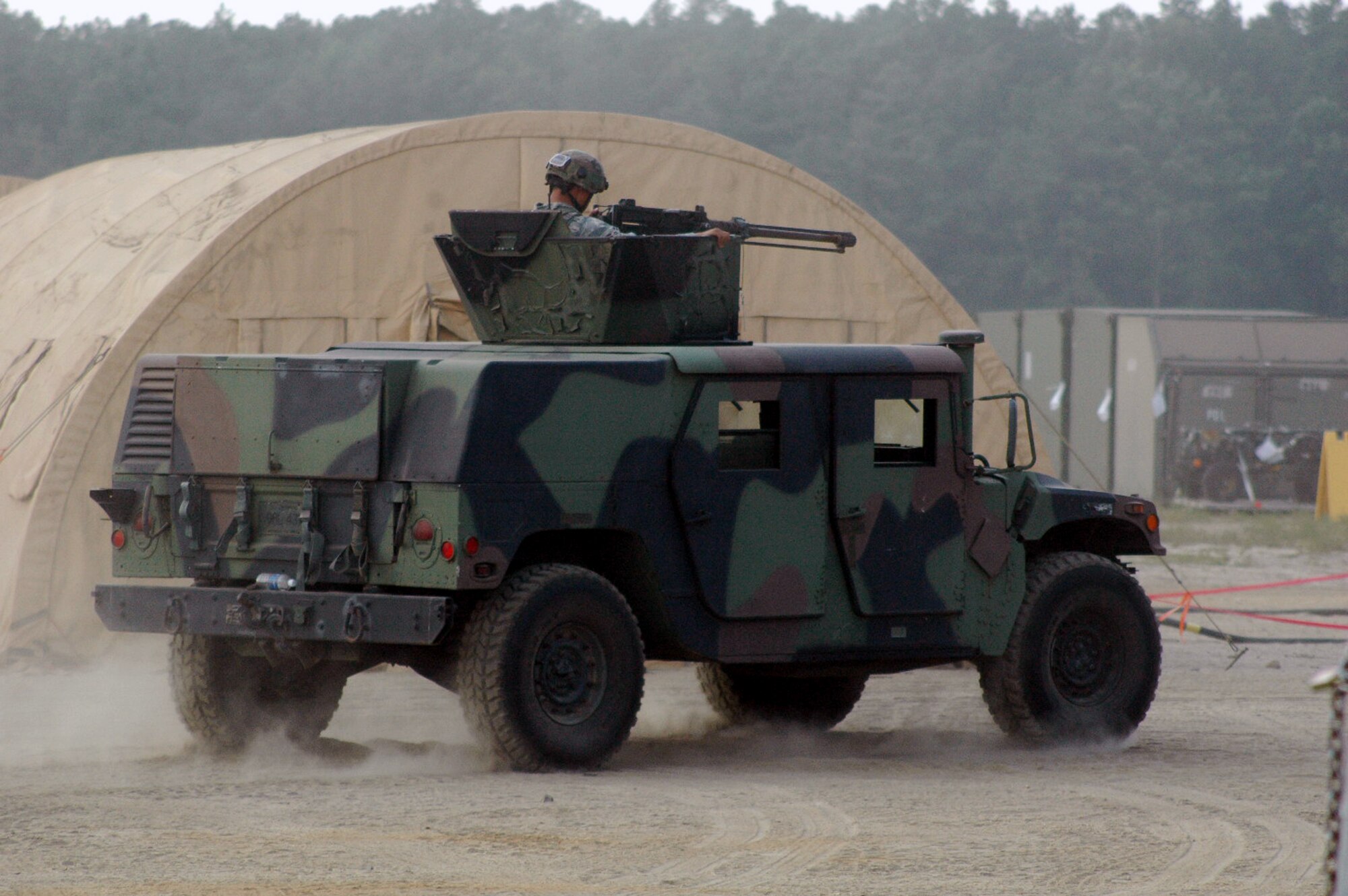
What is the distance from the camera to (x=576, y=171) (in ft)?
33.0

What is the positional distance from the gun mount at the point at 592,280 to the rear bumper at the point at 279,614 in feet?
5.83

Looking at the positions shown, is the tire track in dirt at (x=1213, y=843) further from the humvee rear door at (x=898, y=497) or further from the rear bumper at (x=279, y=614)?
the rear bumper at (x=279, y=614)

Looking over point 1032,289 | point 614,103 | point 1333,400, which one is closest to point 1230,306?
point 1032,289

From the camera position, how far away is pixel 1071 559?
1062 centimetres

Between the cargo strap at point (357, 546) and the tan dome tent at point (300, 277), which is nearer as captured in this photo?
the cargo strap at point (357, 546)

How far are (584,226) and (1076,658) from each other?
3.21 meters

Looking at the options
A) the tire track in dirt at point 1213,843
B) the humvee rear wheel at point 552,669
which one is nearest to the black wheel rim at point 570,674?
the humvee rear wheel at point 552,669

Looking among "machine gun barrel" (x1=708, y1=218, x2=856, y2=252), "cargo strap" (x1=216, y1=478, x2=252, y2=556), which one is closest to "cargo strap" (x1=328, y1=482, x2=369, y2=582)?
"cargo strap" (x1=216, y1=478, x2=252, y2=556)

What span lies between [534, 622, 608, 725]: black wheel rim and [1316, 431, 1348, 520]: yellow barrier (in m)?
19.5

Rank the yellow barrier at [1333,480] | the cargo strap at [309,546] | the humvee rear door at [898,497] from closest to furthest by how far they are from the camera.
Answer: the cargo strap at [309,546], the humvee rear door at [898,497], the yellow barrier at [1333,480]

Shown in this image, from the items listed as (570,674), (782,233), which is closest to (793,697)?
(782,233)

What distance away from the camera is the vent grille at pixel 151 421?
9453mm

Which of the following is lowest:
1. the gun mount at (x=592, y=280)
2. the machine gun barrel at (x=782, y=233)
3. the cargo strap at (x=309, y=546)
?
the cargo strap at (x=309, y=546)

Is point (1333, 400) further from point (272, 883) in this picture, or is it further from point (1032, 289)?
point (1032, 289)
